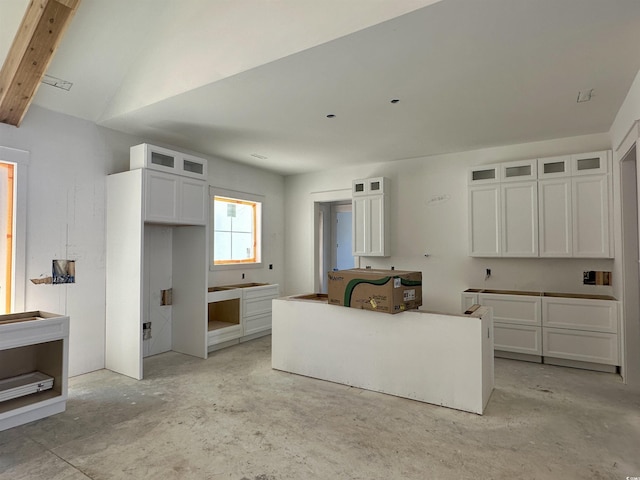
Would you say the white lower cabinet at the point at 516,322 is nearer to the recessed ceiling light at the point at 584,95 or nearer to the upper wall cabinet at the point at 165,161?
the recessed ceiling light at the point at 584,95

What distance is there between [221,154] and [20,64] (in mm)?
2565

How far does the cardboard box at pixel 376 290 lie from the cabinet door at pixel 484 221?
1748 mm

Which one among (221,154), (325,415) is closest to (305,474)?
(325,415)

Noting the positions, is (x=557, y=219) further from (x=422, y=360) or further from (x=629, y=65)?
(x=422, y=360)

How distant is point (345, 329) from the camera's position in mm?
3559

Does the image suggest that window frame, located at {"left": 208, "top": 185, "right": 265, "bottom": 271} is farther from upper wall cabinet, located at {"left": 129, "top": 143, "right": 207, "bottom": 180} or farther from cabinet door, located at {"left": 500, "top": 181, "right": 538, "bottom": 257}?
cabinet door, located at {"left": 500, "top": 181, "right": 538, "bottom": 257}

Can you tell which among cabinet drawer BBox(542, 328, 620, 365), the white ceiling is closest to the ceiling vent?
the white ceiling

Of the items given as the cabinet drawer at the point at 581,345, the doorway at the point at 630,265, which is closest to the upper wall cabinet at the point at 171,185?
the cabinet drawer at the point at 581,345

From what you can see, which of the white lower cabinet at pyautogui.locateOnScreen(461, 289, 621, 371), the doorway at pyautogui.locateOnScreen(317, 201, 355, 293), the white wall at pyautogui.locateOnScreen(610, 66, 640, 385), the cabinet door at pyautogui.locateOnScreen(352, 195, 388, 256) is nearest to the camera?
the white wall at pyautogui.locateOnScreen(610, 66, 640, 385)

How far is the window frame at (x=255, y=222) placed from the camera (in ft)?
17.3

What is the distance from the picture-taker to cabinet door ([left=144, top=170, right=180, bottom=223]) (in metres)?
3.80

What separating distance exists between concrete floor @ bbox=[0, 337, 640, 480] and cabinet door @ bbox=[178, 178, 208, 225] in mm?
1778

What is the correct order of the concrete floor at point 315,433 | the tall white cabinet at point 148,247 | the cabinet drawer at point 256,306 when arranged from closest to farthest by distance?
the concrete floor at point 315,433, the tall white cabinet at point 148,247, the cabinet drawer at point 256,306

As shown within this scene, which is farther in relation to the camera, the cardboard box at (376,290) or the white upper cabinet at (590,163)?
the white upper cabinet at (590,163)
